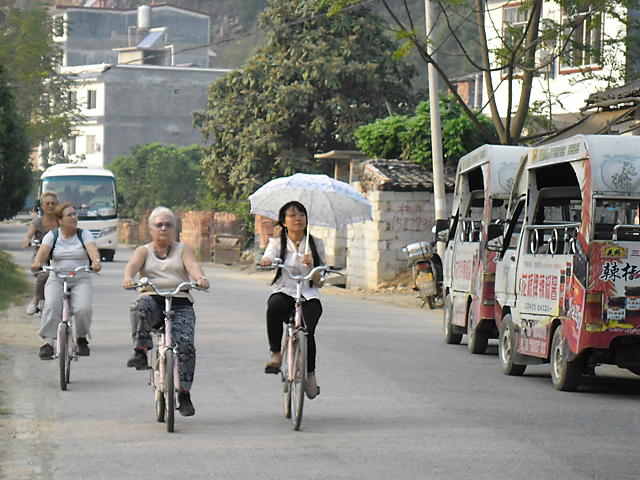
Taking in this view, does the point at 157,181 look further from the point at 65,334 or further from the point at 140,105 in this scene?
the point at 65,334

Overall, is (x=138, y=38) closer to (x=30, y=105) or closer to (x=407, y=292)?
(x=30, y=105)

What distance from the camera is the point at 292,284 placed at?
28.5 ft

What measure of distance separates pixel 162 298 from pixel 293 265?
3.62 ft

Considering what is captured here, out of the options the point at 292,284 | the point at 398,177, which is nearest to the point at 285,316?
the point at 292,284

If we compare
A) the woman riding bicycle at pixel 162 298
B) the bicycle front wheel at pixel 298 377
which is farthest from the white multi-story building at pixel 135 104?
the bicycle front wheel at pixel 298 377

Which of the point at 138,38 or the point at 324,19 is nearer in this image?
the point at 324,19

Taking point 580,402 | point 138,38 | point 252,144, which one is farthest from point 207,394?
point 138,38

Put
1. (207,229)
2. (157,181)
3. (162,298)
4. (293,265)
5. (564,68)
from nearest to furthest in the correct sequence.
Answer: (162,298) < (293,265) < (564,68) < (207,229) < (157,181)

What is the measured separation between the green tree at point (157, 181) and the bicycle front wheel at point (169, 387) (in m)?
56.7

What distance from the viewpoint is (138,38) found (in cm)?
9481

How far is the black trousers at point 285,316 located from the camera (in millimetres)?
8523

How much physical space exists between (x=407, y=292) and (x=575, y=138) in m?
15.0

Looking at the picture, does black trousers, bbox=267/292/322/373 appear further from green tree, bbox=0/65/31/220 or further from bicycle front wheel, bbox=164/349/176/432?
green tree, bbox=0/65/31/220

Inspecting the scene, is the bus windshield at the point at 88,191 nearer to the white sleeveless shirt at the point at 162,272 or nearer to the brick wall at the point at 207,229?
the brick wall at the point at 207,229
